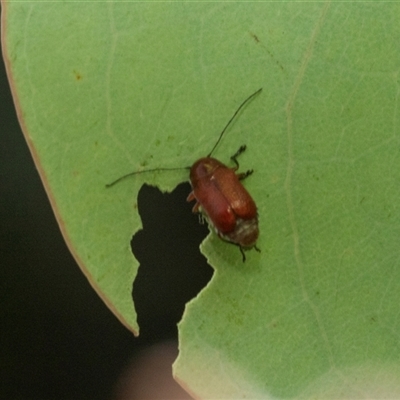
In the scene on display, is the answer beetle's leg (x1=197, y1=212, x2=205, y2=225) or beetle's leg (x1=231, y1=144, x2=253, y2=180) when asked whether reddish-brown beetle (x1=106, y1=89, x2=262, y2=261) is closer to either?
beetle's leg (x1=231, y1=144, x2=253, y2=180)

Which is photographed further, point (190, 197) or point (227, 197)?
point (190, 197)

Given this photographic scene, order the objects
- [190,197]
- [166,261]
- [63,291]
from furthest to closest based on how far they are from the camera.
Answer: [63,291] → [166,261] → [190,197]

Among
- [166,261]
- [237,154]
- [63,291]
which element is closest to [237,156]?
[237,154]

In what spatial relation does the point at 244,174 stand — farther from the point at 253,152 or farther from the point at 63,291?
the point at 63,291

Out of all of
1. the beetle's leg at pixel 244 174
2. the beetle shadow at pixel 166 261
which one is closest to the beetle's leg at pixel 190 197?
the beetle shadow at pixel 166 261

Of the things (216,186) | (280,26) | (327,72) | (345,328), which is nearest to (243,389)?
(345,328)

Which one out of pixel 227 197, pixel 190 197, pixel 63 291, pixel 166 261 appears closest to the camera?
pixel 227 197

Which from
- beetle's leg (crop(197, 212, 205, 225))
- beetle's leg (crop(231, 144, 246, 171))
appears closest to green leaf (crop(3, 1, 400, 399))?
beetle's leg (crop(231, 144, 246, 171))
